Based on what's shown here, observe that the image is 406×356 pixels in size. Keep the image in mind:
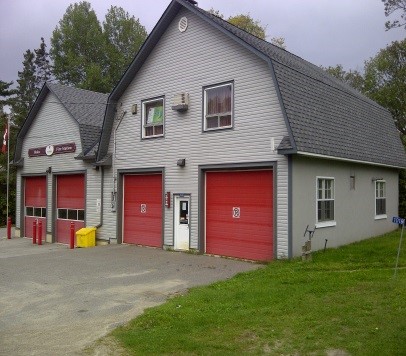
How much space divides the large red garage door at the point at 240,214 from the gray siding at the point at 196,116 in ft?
1.48

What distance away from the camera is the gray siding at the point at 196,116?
13453 millimetres

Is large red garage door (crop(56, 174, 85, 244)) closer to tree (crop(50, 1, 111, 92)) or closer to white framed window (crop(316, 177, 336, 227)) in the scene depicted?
white framed window (crop(316, 177, 336, 227))

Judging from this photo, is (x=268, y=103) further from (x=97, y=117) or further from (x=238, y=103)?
(x=97, y=117)

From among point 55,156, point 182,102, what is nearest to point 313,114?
point 182,102

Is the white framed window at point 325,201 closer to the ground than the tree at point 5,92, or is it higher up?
closer to the ground

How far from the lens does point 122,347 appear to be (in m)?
6.48

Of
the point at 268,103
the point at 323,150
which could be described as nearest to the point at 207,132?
the point at 268,103

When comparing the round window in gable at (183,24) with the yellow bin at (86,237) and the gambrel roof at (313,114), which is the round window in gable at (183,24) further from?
the yellow bin at (86,237)

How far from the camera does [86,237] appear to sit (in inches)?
730

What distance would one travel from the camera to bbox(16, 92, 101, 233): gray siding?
64.0ft

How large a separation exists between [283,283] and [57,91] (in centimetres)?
1602

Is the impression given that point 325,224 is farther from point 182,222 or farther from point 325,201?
point 182,222

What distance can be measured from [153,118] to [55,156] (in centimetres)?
668

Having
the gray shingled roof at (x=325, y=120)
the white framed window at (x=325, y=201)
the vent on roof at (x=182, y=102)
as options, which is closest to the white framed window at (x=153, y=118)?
the vent on roof at (x=182, y=102)
